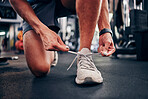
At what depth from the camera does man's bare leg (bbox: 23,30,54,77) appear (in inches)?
38.7

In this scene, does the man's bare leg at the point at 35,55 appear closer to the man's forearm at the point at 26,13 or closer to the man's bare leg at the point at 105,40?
the man's forearm at the point at 26,13

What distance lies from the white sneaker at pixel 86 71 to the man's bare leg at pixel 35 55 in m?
0.31

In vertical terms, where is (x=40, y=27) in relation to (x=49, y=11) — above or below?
below

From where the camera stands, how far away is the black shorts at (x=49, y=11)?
39.2 inches

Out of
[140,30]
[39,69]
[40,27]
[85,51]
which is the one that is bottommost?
[39,69]

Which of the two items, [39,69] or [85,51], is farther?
[39,69]

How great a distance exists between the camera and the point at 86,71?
0.75 m

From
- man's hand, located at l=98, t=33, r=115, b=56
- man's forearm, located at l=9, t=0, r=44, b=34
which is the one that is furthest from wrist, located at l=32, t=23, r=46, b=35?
man's hand, located at l=98, t=33, r=115, b=56

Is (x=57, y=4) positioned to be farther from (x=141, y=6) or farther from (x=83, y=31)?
(x=141, y=6)

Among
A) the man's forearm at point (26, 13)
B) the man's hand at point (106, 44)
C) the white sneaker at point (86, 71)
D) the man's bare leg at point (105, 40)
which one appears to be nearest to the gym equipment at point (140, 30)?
the man's bare leg at point (105, 40)

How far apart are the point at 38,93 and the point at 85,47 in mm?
381

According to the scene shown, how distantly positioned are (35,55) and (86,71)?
0.44m

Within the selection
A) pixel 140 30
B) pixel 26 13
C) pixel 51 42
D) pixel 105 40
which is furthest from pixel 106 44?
pixel 140 30

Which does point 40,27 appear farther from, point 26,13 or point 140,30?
point 140,30
